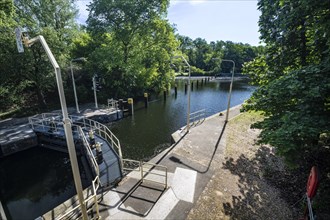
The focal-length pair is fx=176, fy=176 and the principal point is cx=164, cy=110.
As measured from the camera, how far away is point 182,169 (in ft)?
25.9

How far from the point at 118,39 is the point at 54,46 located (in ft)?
21.5

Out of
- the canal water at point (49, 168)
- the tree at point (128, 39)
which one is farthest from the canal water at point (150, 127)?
the tree at point (128, 39)

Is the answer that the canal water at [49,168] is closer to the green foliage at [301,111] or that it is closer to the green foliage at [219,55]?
the green foliage at [301,111]

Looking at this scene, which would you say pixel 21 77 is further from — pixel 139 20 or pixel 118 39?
pixel 139 20

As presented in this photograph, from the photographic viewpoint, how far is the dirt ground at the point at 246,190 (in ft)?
18.5

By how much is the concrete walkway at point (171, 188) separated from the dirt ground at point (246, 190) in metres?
0.37

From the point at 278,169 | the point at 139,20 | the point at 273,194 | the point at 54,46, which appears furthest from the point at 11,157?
the point at 139,20

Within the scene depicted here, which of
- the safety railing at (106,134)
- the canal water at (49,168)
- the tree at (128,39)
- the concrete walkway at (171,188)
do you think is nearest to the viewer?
the concrete walkway at (171,188)

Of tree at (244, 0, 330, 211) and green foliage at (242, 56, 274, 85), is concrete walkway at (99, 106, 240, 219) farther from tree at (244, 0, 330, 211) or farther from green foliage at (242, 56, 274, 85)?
green foliage at (242, 56, 274, 85)

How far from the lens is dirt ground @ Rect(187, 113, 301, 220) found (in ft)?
18.5

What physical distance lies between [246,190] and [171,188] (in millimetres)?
2847

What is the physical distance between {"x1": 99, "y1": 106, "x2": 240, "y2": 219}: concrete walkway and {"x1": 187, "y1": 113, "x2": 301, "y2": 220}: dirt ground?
0.37 meters

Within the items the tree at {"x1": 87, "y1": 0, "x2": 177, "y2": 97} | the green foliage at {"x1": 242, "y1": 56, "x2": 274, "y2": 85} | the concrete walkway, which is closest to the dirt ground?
the concrete walkway

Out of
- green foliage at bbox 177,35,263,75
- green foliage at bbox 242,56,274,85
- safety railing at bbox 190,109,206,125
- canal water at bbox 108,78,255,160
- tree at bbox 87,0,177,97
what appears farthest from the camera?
green foliage at bbox 177,35,263,75
